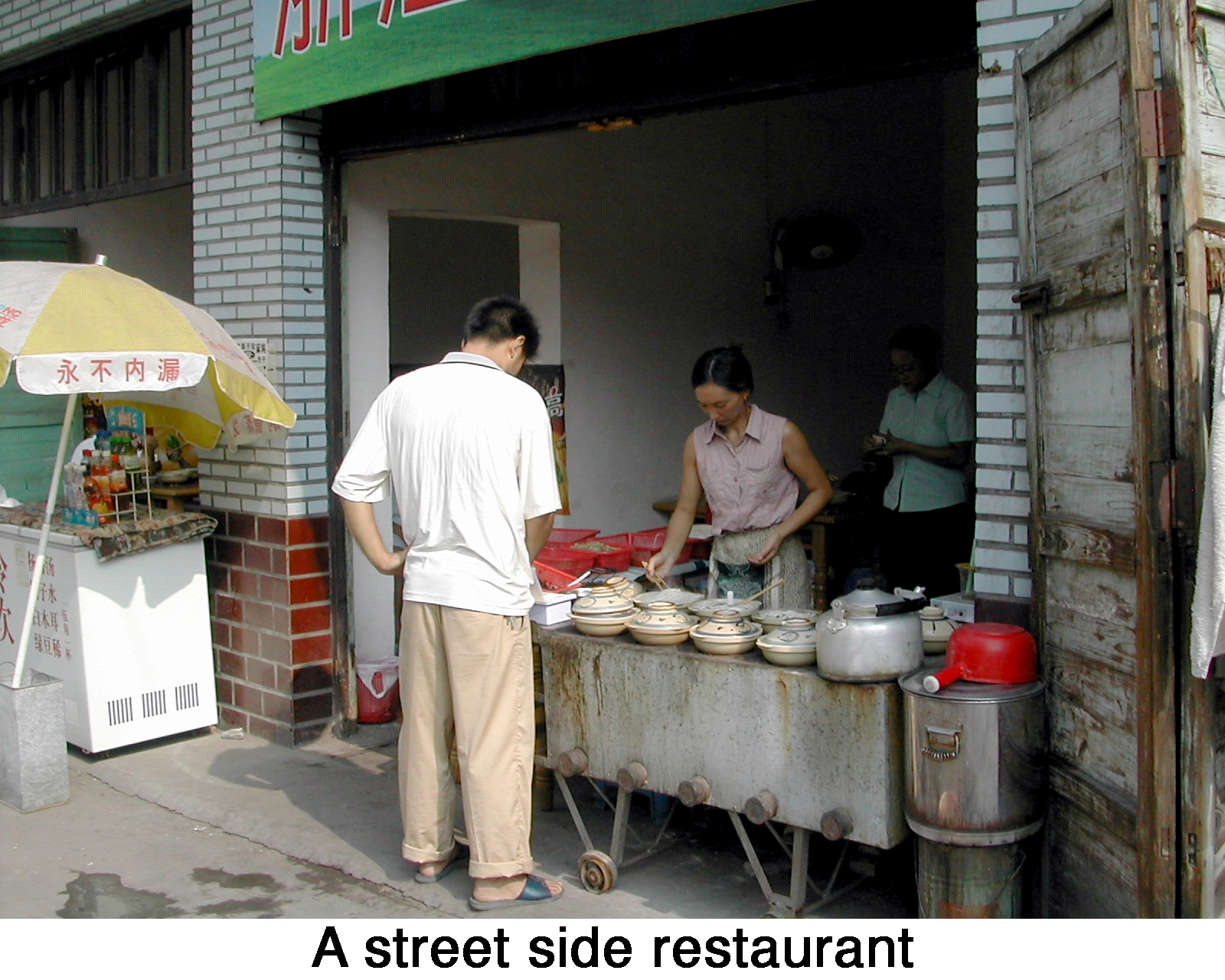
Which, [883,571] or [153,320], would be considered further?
[883,571]

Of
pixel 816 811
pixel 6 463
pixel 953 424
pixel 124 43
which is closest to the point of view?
pixel 816 811

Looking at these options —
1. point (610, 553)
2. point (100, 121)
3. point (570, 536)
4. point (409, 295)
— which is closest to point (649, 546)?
point (610, 553)

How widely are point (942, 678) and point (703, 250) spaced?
568 cm

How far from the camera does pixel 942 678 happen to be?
3260 mm

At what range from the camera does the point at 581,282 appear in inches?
289

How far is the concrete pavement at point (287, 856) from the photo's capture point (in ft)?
13.6

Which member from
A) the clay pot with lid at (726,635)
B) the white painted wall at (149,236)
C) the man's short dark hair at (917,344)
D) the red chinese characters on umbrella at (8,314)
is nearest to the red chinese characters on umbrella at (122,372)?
the red chinese characters on umbrella at (8,314)

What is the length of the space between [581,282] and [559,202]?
497mm

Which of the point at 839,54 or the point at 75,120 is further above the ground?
the point at 75,120

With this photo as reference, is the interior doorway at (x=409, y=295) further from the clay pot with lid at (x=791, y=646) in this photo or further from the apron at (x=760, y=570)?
the clay pot with lid at (x=791, y=646)

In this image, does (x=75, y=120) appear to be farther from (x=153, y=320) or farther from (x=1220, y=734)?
(x=1220, y=734)

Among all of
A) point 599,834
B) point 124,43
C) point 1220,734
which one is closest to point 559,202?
point 124,43

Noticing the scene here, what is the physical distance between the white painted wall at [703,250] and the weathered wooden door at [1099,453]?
375 cm

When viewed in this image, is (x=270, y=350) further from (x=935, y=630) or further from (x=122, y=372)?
(x=935, y=630)
